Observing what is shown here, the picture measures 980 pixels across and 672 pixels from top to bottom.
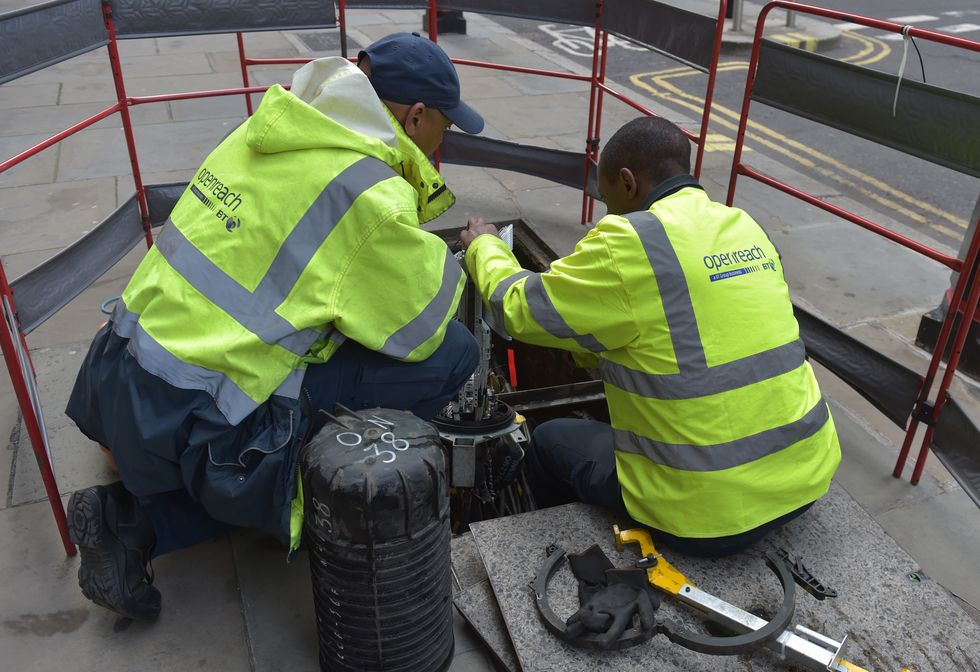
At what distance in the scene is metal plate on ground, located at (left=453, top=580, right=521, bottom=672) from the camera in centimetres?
243

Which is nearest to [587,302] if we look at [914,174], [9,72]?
[9,72]

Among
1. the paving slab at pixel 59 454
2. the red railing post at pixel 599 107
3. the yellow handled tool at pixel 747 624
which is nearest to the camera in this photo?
the yellow handled tool at pixel 747 624

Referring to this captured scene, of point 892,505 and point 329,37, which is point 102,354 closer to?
point 892,505

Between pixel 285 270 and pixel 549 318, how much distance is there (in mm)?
786

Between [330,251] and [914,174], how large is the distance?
687cm

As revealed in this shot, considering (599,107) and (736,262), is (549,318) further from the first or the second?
(599,107)

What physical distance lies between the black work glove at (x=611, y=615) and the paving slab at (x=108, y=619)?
100 centimetres

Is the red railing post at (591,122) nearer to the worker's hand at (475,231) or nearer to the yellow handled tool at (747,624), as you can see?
the worker's hand at (475,231)

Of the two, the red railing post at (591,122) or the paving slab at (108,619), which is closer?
the paving slab at (108,619)

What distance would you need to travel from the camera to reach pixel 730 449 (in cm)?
241

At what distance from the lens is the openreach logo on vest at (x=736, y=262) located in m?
2.36

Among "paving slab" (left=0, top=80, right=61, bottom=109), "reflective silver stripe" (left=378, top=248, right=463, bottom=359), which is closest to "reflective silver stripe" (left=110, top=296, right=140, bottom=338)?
"reflective silver stripe" (left=378, top=248, right=463, bottom=359)

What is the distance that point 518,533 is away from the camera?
2.77 m

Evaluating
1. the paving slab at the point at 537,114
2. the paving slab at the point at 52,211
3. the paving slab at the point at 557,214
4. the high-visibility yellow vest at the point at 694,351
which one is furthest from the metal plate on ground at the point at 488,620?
the paving slab at the point at 537,114
